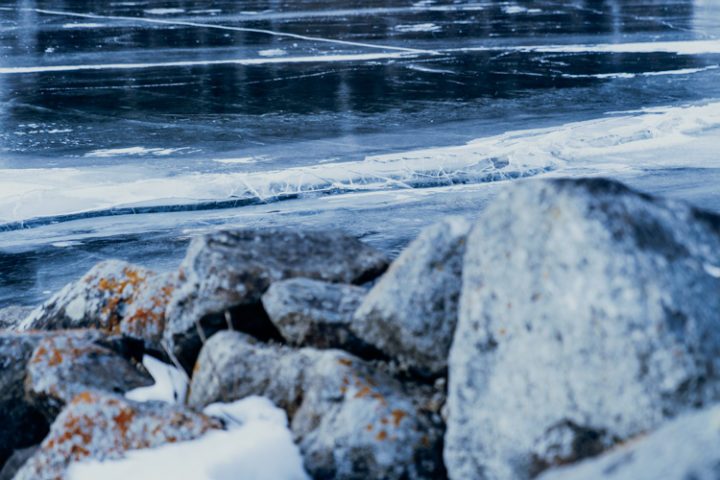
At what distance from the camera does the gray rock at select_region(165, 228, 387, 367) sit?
353cm

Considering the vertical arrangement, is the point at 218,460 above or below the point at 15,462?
above

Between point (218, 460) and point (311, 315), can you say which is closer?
point (218, 460)

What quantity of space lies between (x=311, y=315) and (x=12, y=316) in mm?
2243

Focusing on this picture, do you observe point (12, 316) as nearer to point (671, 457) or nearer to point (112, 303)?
point (112, 303)

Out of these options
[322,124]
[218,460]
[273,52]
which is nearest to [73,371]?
[218,460]

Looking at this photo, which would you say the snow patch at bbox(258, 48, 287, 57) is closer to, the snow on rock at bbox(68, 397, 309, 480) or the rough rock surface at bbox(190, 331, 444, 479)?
the rough rock surface at bbox(190, 331, 444, 479)

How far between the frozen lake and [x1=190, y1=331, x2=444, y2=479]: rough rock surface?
274 cm

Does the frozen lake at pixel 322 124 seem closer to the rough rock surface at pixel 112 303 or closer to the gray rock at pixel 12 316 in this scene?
the gray rock at pixel 12 316

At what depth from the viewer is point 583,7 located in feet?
65.8

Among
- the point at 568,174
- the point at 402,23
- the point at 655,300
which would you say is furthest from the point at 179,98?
the point at 655,300

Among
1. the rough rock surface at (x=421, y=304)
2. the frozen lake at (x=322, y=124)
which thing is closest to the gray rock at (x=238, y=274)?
the rough rock surface at (x=421, y=304)

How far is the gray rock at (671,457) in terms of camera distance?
72.1 inches

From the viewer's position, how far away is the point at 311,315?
3352 millimetres

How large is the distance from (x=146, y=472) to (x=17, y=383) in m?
0.95
